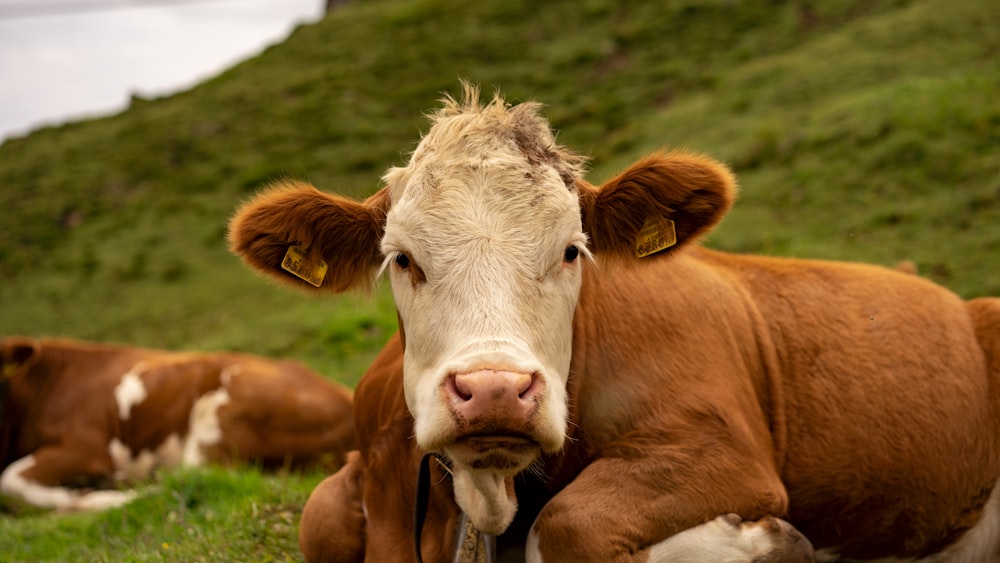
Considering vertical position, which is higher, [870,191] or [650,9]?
[650,9]

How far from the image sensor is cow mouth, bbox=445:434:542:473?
11.5 feet

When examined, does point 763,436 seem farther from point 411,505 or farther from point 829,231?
point 829,231

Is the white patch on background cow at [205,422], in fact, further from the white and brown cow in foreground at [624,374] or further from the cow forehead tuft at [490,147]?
the cow forehead tuft at [490,147]

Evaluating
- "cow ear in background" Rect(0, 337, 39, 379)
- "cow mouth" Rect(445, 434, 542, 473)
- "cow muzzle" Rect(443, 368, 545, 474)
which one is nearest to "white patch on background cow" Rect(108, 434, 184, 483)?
"cow ear in background" Rect(0, 337, 39, 379)

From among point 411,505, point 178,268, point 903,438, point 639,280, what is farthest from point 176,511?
point 178,268

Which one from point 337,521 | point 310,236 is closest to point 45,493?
point 337,521

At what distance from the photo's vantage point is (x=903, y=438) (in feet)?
16.1

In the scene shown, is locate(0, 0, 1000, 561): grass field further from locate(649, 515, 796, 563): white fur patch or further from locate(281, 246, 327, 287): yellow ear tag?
locate(649, 515, 796, 563): white fur patch

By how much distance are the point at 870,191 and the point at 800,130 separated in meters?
3.25

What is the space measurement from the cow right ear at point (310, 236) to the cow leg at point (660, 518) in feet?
4.48

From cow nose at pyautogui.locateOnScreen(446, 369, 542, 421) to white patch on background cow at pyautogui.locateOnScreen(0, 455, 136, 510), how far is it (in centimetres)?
770

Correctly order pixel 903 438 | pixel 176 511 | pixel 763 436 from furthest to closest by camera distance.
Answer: pixel 176 511
pixel 903 438
pixel 763 436

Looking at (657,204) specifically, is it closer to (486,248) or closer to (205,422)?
(486,248)

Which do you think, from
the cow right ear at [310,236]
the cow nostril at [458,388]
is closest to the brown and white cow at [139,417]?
the cow right ear at [310,236]
